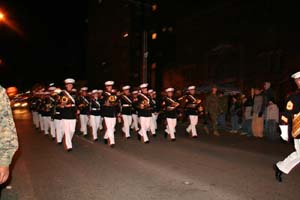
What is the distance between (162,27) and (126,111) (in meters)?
19.3

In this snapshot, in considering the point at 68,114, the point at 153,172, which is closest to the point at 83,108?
the point at 68,114

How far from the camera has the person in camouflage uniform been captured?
276 centimetres

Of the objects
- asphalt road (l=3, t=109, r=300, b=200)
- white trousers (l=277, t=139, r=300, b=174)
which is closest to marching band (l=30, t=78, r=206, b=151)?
asphalt road (l=3, t=109, r=300, b=200)

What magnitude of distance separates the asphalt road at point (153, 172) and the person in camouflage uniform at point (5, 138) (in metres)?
3.00

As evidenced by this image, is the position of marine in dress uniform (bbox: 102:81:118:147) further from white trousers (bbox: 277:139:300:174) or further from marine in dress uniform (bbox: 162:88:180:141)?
white trousers (bbox: 277:139:300:174)

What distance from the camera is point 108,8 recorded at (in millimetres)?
45344

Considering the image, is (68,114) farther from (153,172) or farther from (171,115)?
(153,172)

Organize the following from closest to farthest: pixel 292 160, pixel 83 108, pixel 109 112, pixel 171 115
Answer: pixel 292 160 < pixel 109 112 < pixel 171 115 < pixel 83 108

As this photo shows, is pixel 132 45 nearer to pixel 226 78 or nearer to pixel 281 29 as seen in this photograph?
pixel 226 78

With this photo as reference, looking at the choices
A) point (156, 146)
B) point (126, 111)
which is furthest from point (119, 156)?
point (126, 111)

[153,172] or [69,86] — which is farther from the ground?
[69,86]

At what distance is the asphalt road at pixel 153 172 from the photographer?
5801 millimetres

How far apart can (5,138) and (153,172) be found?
16.1ft

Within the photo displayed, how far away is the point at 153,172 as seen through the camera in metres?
7.36
